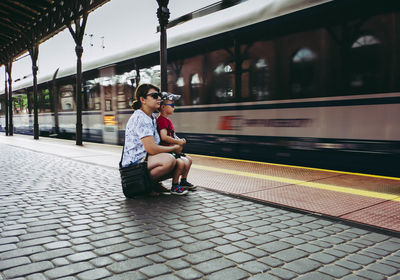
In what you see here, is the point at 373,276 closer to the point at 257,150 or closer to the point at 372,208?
the point at 372,208

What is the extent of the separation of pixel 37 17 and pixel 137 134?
43.7 ft

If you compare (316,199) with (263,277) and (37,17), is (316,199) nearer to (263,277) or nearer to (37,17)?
(263,277)

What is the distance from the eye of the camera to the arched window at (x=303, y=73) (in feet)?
19.6

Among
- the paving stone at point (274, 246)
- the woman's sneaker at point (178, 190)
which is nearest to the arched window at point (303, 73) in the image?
the woman's sneaker at point (178, 190)

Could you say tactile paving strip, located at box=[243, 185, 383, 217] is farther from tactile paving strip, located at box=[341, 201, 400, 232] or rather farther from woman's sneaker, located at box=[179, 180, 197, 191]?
woman's sneaker, located at box=[179, 180, 197, 191]

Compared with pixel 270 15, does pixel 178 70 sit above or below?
below

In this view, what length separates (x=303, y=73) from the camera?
6.10 m

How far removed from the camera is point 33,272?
221cm

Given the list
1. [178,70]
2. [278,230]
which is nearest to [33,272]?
[278,230]

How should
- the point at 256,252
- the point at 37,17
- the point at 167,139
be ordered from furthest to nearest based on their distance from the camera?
the point at 37,17 → the point at 167,139 → the point at 256,252

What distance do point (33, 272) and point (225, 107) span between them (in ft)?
19.2

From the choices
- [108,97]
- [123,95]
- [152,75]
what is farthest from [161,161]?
[108,97]

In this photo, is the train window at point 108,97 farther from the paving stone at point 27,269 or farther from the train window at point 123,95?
the paving stone at point 27,269

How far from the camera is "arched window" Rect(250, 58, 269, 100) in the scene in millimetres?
6730
